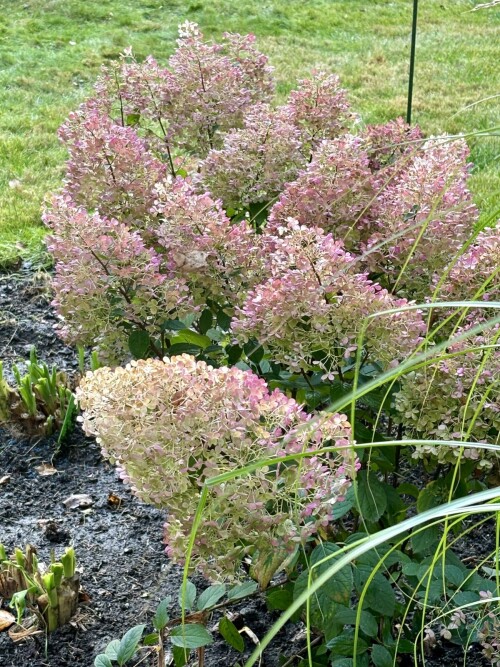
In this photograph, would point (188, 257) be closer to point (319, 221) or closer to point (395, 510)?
point (319, 221)

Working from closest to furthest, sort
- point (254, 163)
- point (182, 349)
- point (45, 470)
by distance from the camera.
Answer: point (182, 349) < point (254, 163) < point (45, 470)

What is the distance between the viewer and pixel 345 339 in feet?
5.96

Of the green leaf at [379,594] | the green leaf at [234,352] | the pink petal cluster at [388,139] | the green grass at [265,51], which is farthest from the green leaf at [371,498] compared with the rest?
the green grass at [265,51]

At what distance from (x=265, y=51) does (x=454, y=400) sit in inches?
259

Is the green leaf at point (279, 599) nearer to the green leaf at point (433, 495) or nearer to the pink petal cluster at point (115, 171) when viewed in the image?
the green leaf at point (433, 495)

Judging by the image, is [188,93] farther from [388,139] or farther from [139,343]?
[139,343]

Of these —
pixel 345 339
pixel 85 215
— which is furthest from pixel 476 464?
pixel 85 215

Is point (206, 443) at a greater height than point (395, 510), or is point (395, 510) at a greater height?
point (206, 443)

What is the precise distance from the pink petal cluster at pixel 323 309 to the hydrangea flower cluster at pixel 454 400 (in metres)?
0.08

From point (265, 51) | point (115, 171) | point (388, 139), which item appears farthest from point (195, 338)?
point (265, 51)

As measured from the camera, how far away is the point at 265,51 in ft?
25.9

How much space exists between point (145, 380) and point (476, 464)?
74 centimetres

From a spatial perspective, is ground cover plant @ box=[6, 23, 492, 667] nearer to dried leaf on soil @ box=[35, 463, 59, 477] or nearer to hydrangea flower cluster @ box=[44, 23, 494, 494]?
hydrangea flower cluster @ box=[44, 23, 494, 494]

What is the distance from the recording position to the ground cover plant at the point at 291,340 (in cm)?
161
